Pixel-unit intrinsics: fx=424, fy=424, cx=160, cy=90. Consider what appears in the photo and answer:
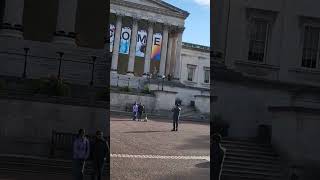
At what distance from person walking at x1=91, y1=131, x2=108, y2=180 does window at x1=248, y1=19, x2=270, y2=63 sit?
3.55 feet

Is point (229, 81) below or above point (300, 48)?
below

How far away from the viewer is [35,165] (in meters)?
3.32

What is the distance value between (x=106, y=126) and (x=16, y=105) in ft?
2.69

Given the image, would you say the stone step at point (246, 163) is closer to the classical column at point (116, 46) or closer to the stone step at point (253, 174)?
the stone step at point (253, 174)

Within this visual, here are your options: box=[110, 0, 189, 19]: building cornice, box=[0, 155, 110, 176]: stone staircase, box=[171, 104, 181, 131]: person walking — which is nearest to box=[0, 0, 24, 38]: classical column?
box=[0, 155, 110, 176]: stone staircase

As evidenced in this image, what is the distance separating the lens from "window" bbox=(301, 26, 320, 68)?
2836mm

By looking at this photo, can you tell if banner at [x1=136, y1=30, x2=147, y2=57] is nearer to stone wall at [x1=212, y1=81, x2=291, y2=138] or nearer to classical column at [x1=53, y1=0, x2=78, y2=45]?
stone wall at [x1=212, y1=81, x2=291, y2=138]

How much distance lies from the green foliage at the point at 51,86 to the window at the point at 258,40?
130cm

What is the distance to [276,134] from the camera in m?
2.81

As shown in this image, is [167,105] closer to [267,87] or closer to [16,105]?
[267,87]

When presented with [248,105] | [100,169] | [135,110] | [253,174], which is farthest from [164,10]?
[253,174]

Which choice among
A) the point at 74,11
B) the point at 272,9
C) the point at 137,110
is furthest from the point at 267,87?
the point at 74,11

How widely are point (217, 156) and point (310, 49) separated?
982mm

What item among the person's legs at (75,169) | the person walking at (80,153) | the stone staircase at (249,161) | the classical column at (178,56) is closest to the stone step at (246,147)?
the stone staircase at (249,161)
